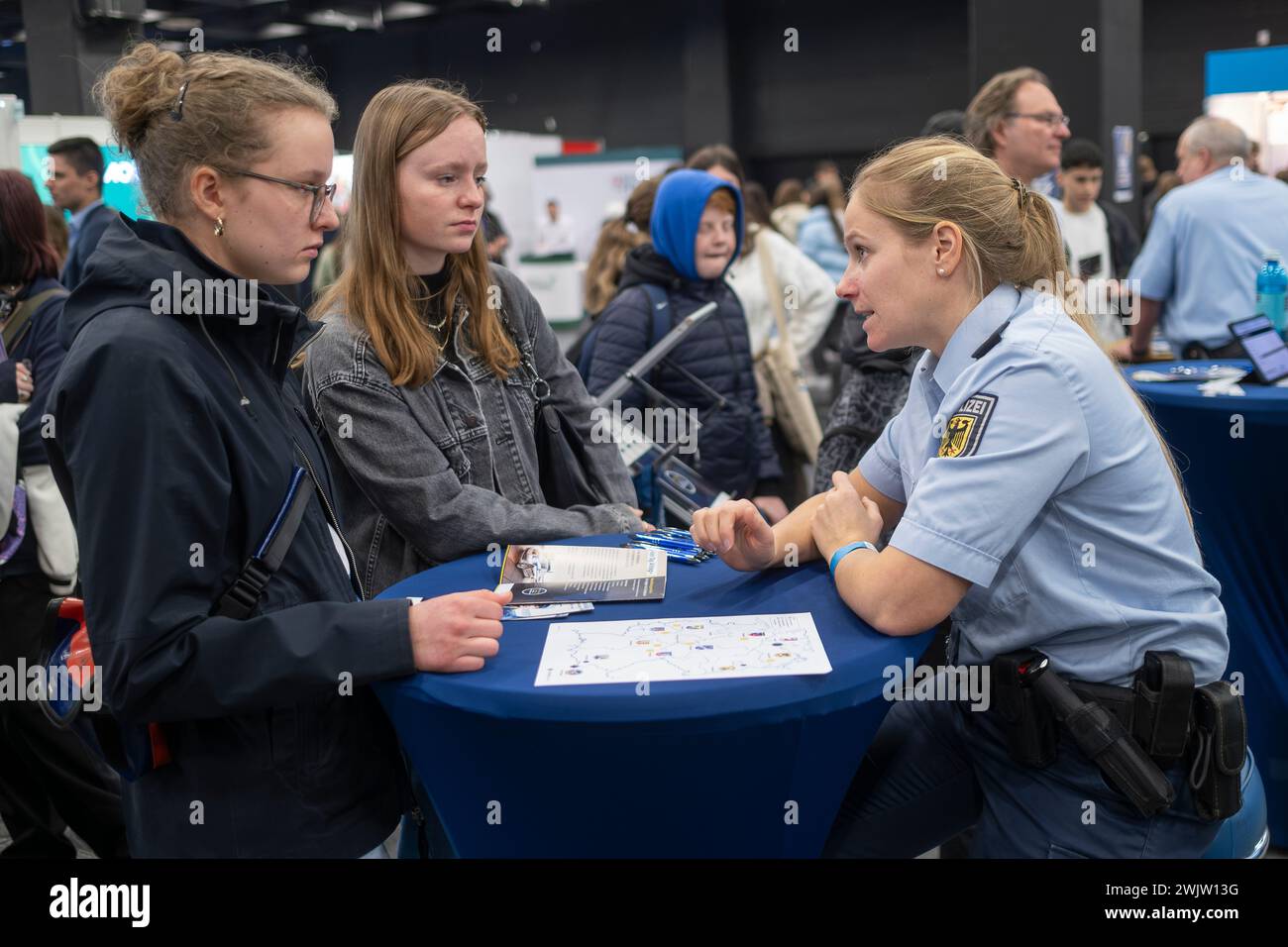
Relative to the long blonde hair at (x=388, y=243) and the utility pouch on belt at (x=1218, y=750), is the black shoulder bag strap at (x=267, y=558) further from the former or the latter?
the utility pouch on belt at (x=1218, y=750)

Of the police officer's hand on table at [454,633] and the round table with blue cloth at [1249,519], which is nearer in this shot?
the police officer's hand on table at [454,633]

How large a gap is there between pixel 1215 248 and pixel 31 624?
13.7ft

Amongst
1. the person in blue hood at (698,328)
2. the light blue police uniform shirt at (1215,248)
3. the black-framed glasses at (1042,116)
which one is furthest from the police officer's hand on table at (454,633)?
the light blue police uniform shirt at (1215,248)

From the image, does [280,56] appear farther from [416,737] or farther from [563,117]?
[563,117]

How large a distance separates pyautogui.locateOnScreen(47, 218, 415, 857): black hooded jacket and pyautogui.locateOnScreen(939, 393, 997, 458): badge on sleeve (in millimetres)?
771

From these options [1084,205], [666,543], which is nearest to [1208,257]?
[1084,205]

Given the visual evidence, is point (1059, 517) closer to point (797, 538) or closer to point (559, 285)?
point (797, 538)

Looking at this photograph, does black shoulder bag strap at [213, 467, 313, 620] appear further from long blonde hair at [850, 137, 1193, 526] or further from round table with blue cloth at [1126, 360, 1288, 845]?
round table with blue cloth at [1126, 360, 1288, 845]

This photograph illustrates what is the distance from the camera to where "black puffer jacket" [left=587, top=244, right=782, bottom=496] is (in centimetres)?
361

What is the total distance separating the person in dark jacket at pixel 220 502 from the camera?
1361mm

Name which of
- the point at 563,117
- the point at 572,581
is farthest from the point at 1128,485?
the point at 563,117

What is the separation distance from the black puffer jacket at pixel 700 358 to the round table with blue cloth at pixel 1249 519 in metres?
1.33
